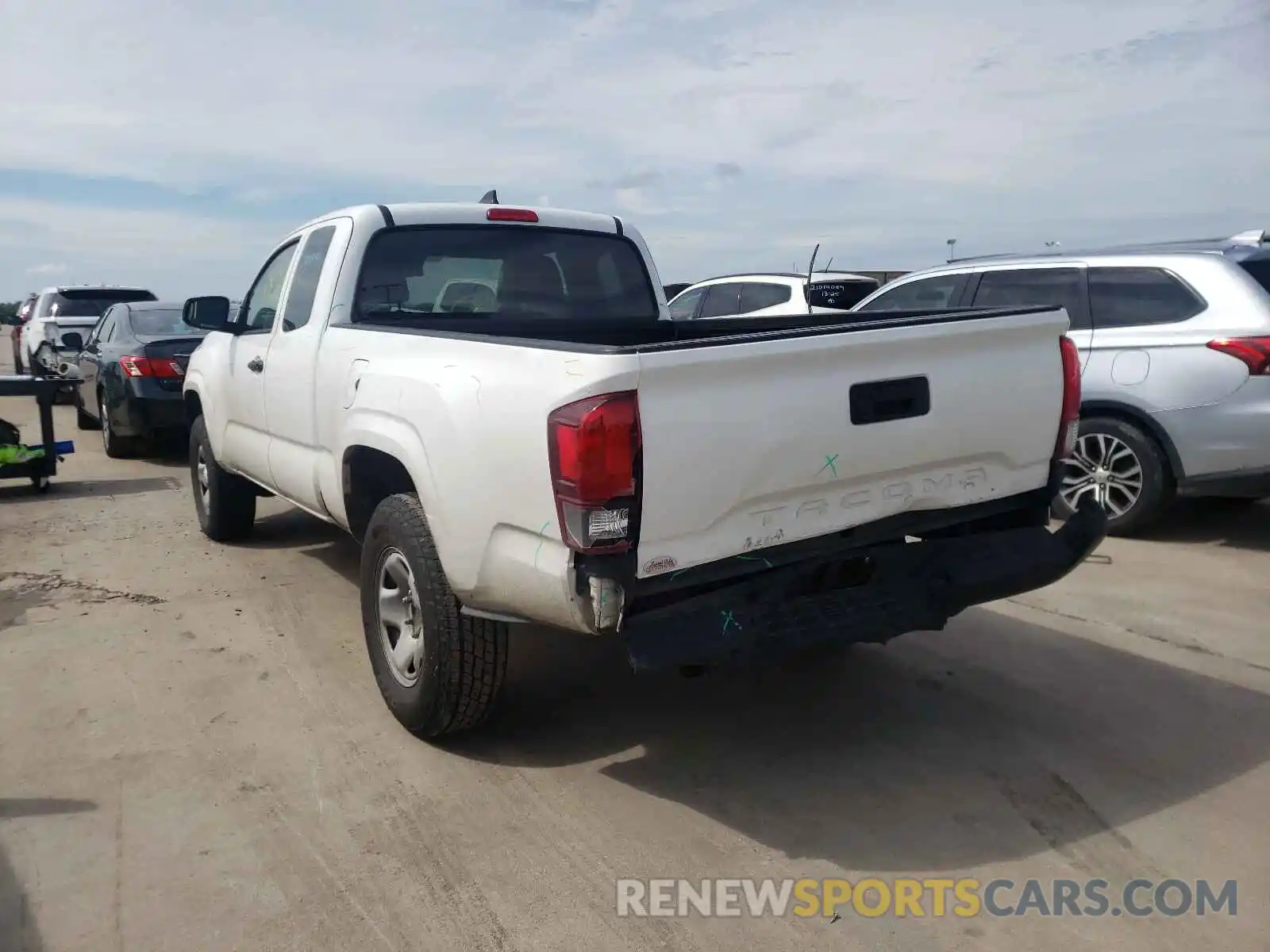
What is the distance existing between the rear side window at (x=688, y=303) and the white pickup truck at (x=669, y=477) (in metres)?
8.37

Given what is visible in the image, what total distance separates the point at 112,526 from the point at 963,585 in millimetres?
6072

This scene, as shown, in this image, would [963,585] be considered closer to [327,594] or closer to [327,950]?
[327,950]

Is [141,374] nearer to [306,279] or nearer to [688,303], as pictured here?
[306,279]

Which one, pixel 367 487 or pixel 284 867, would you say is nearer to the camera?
pixel 284 867

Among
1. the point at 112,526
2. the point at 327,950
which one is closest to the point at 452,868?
the point at 327,950

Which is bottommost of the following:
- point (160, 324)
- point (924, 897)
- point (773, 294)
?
point (924, 897)

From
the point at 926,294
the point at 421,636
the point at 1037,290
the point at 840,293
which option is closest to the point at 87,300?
the point at 840,293

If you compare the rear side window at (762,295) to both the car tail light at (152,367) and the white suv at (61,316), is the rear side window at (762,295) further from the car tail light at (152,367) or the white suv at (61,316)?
the white suv at (61,316)

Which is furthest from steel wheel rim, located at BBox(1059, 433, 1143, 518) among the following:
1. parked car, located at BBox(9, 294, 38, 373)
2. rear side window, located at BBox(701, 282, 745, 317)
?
parked car, located at BBox(9, 294, 38, 373)

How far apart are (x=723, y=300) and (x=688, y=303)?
80 cm

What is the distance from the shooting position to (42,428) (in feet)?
26.8

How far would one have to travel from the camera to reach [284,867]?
2.95 meters

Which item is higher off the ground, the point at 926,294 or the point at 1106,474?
the point at 926,294

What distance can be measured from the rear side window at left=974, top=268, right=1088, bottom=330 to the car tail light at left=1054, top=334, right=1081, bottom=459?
10.8ft
